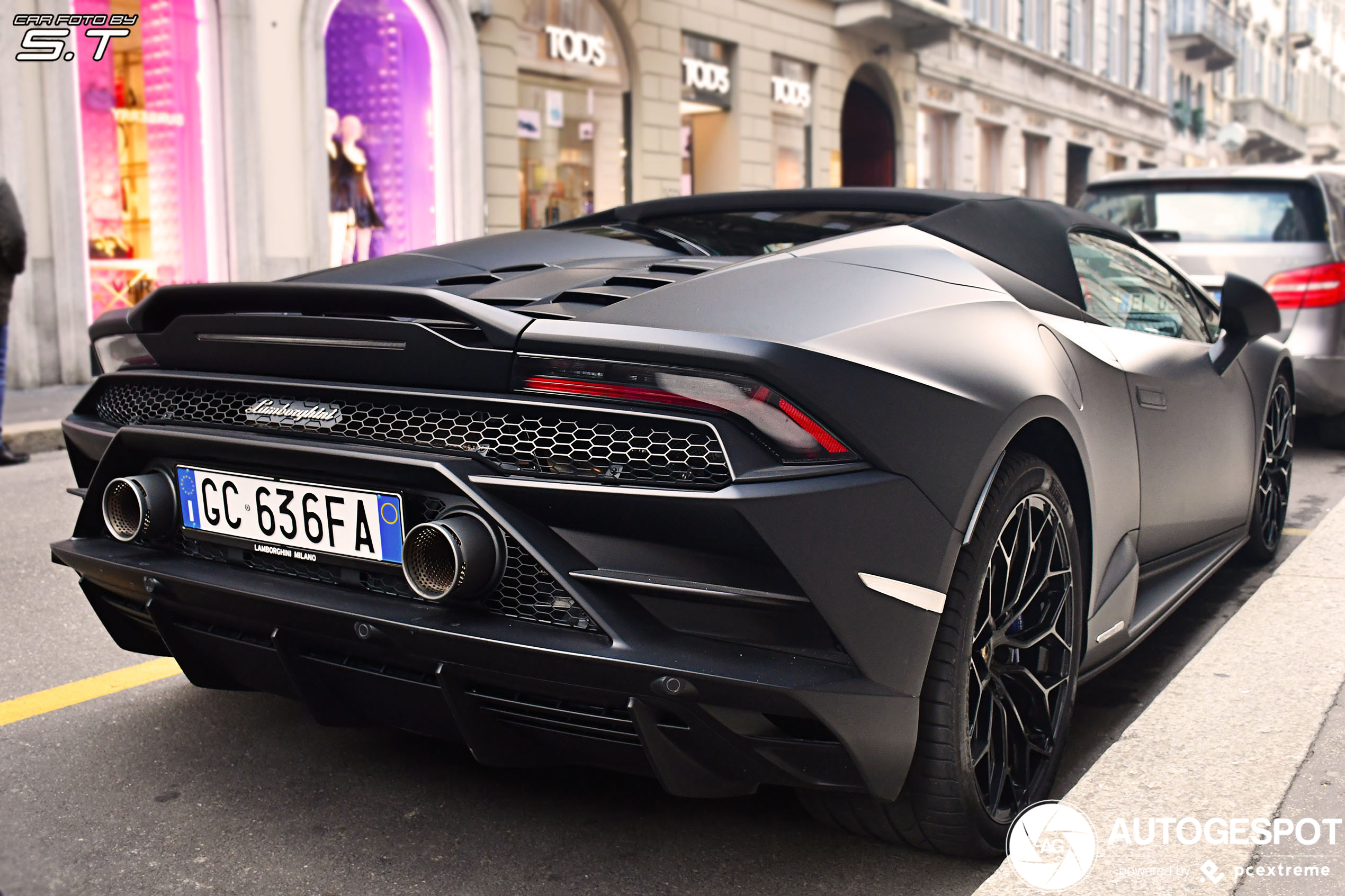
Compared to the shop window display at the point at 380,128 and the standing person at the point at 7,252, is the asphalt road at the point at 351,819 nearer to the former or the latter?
the standing person at the point at 7,252

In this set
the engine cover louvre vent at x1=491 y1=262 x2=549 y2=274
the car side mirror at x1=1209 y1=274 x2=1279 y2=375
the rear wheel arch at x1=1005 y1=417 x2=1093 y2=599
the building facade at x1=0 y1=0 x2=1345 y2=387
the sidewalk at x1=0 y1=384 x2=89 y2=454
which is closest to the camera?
the rear wheel arch at x1=1005 y1=417 x2=1093 y2=599

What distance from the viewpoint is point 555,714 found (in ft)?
6.86

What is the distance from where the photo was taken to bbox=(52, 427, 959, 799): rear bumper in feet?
6.44

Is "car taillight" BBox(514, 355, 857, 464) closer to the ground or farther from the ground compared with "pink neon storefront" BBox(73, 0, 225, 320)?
closer to the ground

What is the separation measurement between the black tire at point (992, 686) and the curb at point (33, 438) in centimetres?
689

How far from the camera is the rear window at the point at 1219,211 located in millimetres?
7145

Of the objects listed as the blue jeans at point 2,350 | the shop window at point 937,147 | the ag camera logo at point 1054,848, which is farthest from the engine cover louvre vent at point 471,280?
the shop window at point 937,147

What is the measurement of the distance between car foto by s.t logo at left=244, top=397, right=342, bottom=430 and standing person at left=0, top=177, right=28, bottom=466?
20.0ft

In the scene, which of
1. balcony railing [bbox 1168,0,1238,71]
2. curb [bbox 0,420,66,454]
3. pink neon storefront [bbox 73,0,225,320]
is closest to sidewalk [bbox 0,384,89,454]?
curb [bbox 0,420,66,454]

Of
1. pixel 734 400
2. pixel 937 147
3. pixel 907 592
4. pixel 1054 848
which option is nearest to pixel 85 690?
pixel 734 400

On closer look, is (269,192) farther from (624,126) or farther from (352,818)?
(352,818)

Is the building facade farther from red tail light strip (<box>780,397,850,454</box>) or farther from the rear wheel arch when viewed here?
red tail light strip (<box>780,397,850,454</box>)

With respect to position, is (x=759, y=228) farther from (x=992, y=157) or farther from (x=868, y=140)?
(x=992, y=157)

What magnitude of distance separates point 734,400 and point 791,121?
1896cm
